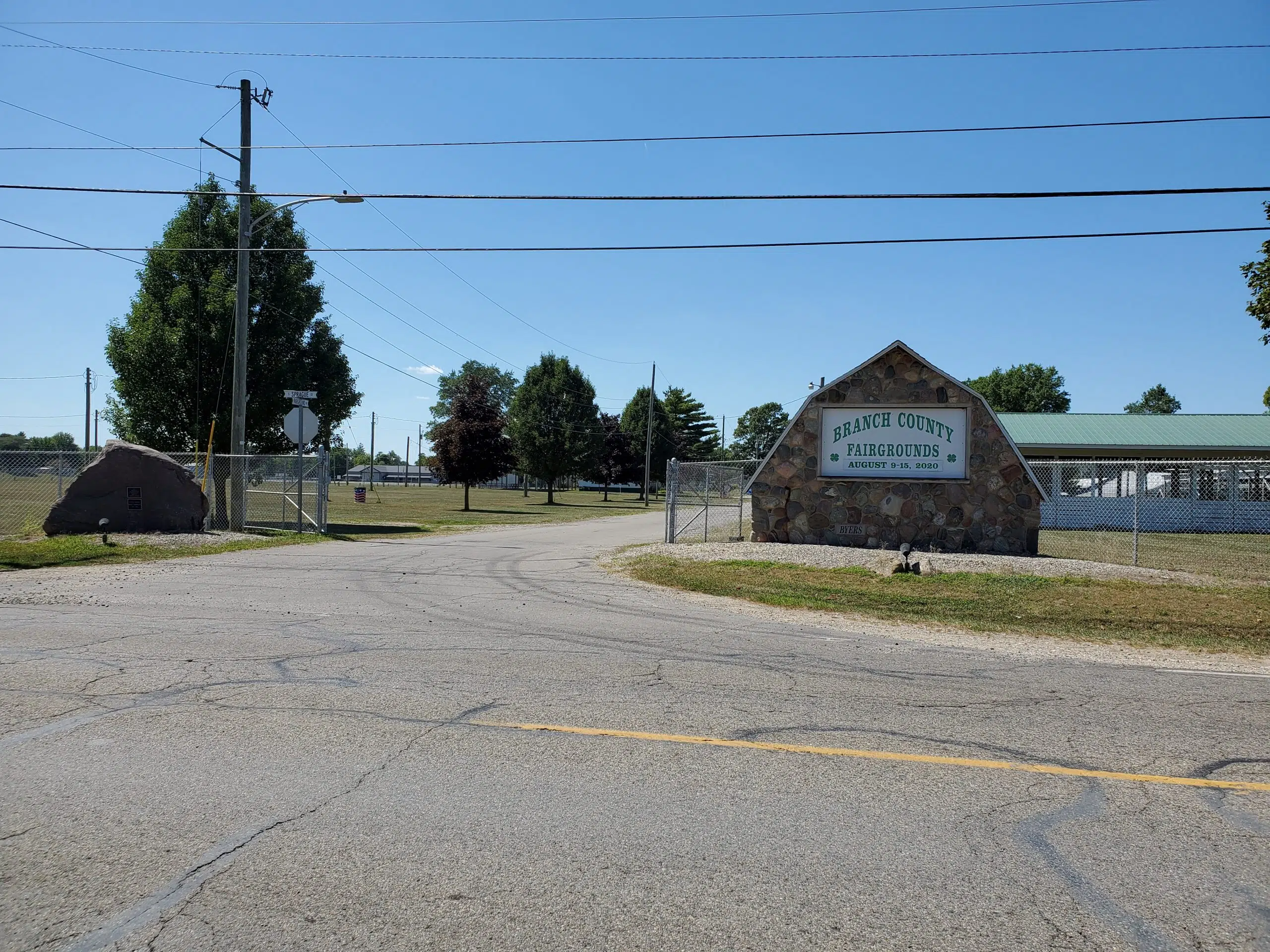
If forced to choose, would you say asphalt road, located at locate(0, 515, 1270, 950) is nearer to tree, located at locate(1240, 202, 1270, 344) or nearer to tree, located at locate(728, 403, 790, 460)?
tree, located at locate(1240, 202, 1270, 344)

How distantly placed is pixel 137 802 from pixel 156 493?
1737 centimetres

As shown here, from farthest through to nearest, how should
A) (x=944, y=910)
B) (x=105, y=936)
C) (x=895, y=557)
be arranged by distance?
(x=895, y=557)
(x=944, y=910)
(x=105, y=936)

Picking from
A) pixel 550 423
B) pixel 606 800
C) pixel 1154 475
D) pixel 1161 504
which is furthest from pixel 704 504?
pixel 550 423

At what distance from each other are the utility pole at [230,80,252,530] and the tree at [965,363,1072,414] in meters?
68.9

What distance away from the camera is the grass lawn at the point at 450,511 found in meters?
27.7

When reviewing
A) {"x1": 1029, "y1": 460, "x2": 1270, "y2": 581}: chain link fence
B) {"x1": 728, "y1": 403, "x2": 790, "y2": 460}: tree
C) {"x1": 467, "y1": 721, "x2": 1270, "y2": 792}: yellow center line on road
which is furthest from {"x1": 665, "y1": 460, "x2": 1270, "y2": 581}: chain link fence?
{"x1": 728, "y1": 403, "x2": 790, "y2": 460}: tree

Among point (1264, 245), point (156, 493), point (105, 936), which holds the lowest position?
point (105, 936)

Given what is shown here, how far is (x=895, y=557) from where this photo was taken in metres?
16.0

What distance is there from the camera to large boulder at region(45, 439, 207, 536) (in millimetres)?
19078

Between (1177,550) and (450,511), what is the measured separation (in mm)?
30393

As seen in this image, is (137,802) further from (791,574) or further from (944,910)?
(791,574)

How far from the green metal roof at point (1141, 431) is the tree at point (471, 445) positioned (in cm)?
2395

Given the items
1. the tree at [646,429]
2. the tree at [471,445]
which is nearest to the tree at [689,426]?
the tree at [646,429]

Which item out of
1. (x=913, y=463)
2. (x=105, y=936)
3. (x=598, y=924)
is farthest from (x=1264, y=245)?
(x=105, y=936)
